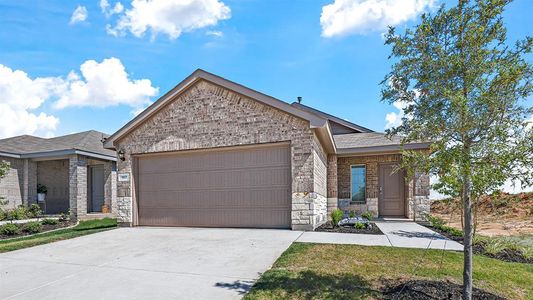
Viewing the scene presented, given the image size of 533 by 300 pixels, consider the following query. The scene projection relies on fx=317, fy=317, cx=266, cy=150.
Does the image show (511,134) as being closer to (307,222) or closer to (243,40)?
(307,222)

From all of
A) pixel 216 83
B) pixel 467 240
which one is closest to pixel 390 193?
pixel 216 83

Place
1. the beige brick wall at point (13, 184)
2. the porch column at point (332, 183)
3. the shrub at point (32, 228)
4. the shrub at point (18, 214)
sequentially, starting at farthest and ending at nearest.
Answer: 1. the beige brick wall at point (13, 184)
2. the shrub at point (18, 214)
3. the porch column at point (332, 183)
4. the shrub at point (32, 228)

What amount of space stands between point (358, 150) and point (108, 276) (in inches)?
383

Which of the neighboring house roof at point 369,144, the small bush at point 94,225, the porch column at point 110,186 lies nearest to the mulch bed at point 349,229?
the neighboring house roof at point 369,144

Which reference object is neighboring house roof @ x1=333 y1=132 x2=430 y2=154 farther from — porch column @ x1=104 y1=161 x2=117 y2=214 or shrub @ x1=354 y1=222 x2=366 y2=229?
porch column @ x1=104 y1=161 x2=117 y2=214

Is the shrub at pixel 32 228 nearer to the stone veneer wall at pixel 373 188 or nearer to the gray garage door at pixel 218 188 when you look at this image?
the gray garage door at pixel 218 188

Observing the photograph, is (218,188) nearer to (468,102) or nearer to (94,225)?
(94,225)

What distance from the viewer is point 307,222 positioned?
911 centimetres

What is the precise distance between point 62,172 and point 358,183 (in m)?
16.2

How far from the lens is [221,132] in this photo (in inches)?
398

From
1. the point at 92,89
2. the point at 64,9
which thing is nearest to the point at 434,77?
the point at 64,9

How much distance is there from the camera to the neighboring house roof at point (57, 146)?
14.8 meters

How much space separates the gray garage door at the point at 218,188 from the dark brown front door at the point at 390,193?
17.4 feet

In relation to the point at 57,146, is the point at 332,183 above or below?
below
